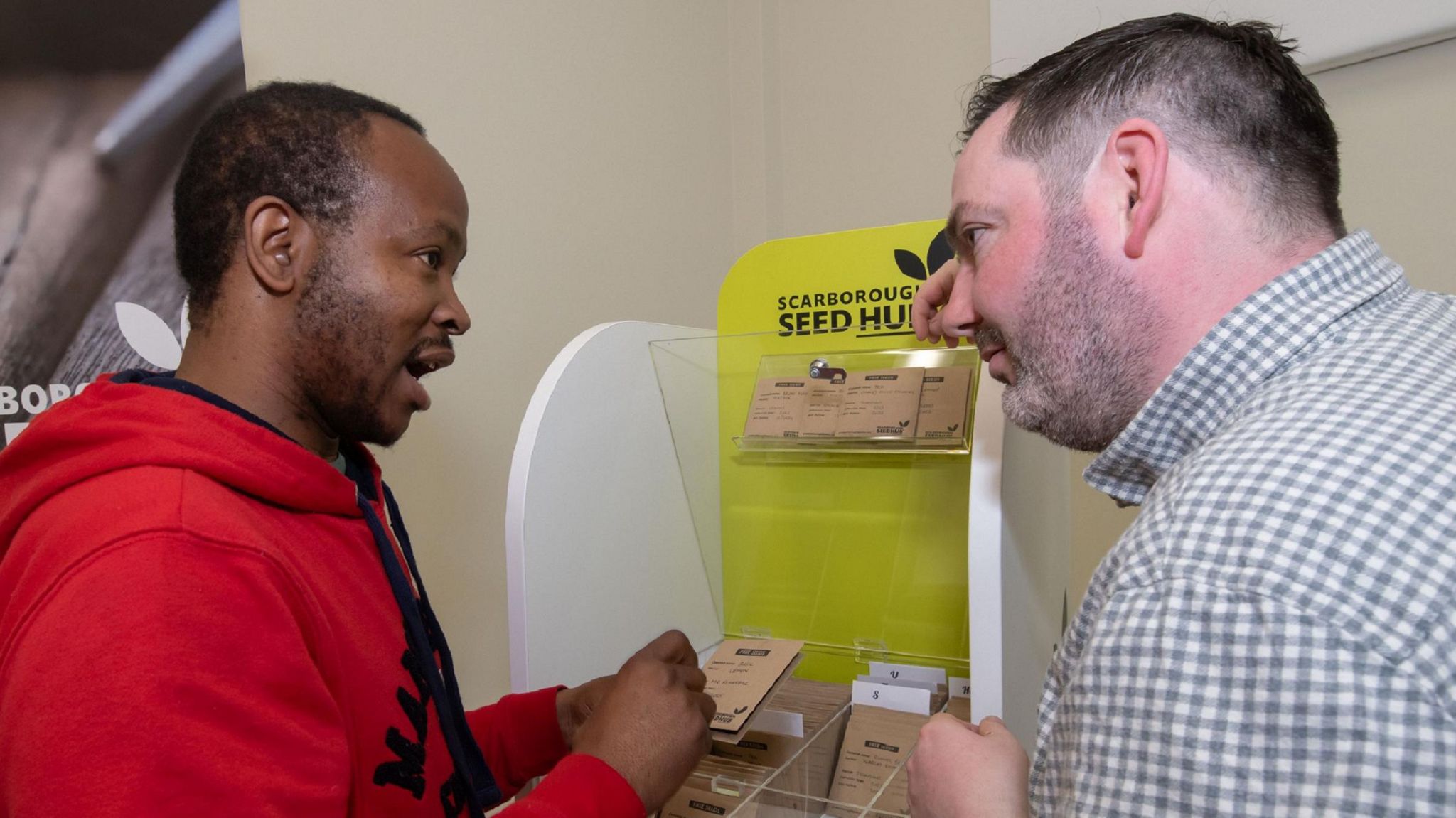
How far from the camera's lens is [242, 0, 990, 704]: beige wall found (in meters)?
1.88

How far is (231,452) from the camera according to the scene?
771 mm

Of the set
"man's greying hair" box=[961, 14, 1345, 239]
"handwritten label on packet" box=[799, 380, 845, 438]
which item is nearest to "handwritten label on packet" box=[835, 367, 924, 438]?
"handwritten label on packet" box=[799, 380, 845, 438]

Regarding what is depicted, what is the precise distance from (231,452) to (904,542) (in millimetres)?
1047

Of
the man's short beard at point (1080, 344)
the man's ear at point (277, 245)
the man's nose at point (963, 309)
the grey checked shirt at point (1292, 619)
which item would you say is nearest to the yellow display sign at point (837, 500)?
the man's nose at point (963, 309)

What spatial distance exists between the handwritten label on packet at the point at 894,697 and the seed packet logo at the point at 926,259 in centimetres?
66

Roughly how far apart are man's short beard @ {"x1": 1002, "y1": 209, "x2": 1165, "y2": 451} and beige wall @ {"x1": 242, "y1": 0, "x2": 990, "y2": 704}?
1294 millimetres

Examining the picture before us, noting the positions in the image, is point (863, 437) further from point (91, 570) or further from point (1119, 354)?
point (91, 570)

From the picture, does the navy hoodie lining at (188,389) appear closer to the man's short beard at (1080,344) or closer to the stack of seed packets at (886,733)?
the man's short beard at (1080,344)

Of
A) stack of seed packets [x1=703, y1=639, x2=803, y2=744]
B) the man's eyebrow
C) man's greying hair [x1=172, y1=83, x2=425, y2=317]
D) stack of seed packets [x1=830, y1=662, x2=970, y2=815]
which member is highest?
man's greying hair [x1=172, y1=83, x2=425, y2=317]

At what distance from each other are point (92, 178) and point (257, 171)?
74 centimetres

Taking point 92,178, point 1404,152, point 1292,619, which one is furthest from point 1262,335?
point 92,178

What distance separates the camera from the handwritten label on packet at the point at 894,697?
4.45 feet

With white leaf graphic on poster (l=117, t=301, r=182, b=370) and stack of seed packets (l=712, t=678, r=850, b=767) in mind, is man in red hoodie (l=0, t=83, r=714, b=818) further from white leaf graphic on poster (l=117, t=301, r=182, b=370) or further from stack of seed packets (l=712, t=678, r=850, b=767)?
white leaf graphic on poster (l=117, t=301, r=182, b=370)

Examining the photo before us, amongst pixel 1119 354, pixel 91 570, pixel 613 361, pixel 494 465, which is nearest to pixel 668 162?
pixel 494 465
